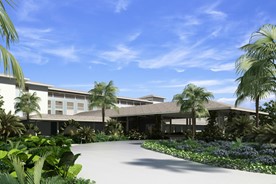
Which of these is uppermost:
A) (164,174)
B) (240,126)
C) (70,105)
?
(70,105)

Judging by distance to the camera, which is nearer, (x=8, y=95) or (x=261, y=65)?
(x=261, y=65)

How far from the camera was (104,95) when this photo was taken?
118 feet

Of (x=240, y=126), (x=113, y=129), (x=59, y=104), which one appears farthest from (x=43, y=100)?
(x=240, y=126)

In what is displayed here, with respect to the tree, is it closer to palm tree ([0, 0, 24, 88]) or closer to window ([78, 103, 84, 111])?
palm tree ([0, 0, 24, 88])

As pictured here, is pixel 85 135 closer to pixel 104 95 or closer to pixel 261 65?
pixel 104 95

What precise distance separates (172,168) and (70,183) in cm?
569

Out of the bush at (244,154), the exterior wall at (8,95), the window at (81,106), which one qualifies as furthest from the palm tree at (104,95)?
the window at (81,106)

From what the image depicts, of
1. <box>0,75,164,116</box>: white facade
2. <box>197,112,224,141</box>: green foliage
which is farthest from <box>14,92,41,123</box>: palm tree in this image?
<box>197,112,224,141</box>: green foliage

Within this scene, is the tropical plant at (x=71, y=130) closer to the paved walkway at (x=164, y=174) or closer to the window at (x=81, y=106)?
the paved walkway at (x=164, y=174)

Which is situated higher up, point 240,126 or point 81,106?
point 81,106

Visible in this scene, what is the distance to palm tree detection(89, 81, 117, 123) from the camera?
35338mm

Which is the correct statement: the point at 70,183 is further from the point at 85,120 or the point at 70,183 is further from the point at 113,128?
the point at 85,120

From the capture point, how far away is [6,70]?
656 centimetres

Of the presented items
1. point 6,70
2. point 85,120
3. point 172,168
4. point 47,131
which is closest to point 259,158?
point 172,168
